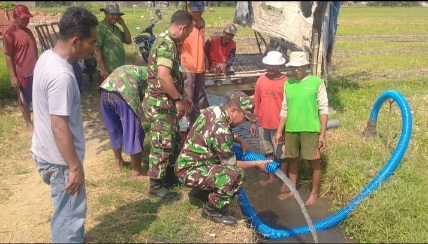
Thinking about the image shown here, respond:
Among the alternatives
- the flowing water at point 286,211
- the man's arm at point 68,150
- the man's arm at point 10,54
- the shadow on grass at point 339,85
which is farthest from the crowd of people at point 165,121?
the shadow on grass at point 339,85

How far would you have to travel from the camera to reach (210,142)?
12.0 feet

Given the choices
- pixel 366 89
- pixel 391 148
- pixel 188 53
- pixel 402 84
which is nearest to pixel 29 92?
pixel 188 53

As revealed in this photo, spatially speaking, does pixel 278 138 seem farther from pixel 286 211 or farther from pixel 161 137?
pixel 161 137

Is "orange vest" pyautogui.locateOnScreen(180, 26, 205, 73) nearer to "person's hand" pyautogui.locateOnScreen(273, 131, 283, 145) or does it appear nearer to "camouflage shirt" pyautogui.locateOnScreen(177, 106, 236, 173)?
"person's hand" pyautogui.locateOnScreen(273, 131, 283, 145)

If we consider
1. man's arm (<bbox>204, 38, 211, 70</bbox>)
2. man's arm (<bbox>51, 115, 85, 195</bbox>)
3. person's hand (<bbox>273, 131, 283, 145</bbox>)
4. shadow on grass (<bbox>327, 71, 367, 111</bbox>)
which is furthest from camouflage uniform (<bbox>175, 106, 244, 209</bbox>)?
shadow on grass (<bbox>327, 71, 367, 111</bbox>)

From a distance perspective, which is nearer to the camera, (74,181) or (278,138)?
(74,181)

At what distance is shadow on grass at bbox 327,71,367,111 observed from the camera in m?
7.58

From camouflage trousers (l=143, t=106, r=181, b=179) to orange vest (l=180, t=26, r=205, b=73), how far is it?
6.49ft

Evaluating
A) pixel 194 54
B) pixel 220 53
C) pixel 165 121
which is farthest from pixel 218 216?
pixel 220 53

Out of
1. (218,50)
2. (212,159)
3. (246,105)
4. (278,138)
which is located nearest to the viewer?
(246,105)

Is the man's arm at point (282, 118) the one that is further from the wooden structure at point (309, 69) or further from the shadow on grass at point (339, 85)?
the shadow on grass at point (339, 85)

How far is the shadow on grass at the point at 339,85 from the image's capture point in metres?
7.58

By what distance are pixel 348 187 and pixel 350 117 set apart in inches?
89.8

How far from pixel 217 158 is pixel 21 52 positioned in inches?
163
